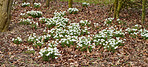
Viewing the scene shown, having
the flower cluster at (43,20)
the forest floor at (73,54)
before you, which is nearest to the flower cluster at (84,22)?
the forest floor at (73,54)

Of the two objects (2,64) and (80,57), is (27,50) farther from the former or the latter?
(80,57)

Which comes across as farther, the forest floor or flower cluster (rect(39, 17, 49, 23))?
flower cluster (rect(39, 17, 49, 23))

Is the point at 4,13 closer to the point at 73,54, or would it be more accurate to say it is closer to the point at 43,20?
the point at 43,20

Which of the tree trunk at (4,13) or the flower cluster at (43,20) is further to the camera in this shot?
the flower cluster at (43,20)

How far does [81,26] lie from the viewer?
7.88 meters

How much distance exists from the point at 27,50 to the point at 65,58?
138 cm

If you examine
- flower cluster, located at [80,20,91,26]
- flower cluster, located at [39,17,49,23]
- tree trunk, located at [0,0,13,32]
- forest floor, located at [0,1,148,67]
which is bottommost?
forest floor, located at [0,1,148,67]

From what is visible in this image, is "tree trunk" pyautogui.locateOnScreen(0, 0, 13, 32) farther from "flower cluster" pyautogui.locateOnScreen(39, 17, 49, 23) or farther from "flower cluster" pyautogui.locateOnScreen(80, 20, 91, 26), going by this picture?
"flower cluster" pyautogui.locateOnScreen(80, 20, 91, 26)

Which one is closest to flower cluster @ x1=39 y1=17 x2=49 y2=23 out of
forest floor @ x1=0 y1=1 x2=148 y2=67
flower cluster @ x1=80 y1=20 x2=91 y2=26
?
forest floor @ x1=0 y1=1 x2=148 y2=67

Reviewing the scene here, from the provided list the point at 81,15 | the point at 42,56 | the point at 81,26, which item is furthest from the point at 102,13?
the point at 42,56

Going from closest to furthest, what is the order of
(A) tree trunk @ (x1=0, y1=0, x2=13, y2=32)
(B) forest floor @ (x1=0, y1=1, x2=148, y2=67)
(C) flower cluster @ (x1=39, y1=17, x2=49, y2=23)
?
1. (B) forest floor @ (x1=0, y1=1, x2=148, y2=67)
2. (A) tree trunk @ (x1=0, y1=0, x2=13, y2=32)
3. (C) flower cluster @ (x1=39, y1=17, x2=49, y2=23)

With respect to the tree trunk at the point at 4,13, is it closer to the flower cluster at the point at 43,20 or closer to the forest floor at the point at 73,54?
the forest floor at the point at 73,54

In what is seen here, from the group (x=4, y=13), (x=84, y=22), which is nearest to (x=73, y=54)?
(x=84, y=22)

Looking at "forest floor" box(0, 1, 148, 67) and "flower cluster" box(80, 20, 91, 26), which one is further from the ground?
"flower cluster" box(80, 20, 91, 26)
